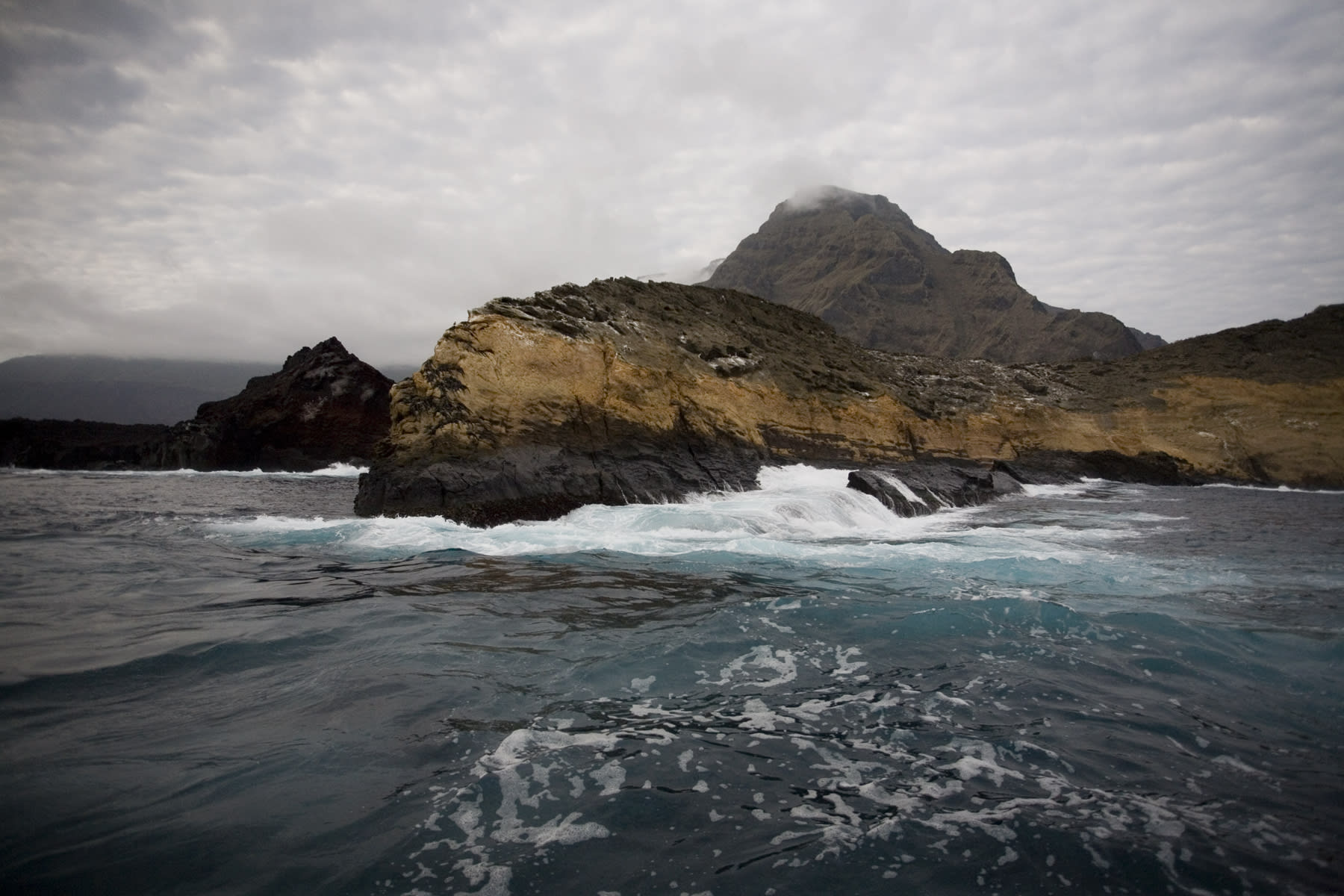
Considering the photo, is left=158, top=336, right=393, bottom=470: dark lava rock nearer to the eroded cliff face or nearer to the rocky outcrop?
the rocky outcrop

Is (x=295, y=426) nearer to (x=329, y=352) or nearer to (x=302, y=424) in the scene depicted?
(x=302, y=424)

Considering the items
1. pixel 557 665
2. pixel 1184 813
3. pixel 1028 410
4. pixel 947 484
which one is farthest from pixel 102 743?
pixel 1028 410

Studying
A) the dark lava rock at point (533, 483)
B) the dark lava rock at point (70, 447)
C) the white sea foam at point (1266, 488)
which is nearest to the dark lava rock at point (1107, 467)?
the white sea foam at point (1266, 488)

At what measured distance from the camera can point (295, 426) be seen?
4016 centimetres

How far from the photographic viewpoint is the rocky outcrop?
4022 centimetres

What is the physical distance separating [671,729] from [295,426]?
43984 mm

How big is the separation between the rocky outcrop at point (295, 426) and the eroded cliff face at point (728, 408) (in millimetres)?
25560

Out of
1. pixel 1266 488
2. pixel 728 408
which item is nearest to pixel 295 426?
pixel 728 408

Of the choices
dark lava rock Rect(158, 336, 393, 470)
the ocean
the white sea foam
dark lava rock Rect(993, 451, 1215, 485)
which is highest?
dark lava rock Rect(158, 336, 393, 470)

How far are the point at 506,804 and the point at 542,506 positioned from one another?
11.1 metres

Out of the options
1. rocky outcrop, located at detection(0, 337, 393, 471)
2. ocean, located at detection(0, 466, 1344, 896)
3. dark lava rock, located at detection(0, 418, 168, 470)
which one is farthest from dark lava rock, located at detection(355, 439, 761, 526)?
dark lava rock, located at detection(0, 418, 168, 470)

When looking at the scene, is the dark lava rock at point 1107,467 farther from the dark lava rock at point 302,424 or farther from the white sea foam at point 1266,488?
the dark lava rock at point 302,424

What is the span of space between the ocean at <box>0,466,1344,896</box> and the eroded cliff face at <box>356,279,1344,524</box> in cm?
602

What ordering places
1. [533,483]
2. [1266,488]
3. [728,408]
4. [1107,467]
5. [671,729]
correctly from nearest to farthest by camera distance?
[671,729], [533,483], [728,408], [1266,488], [1107,467]
